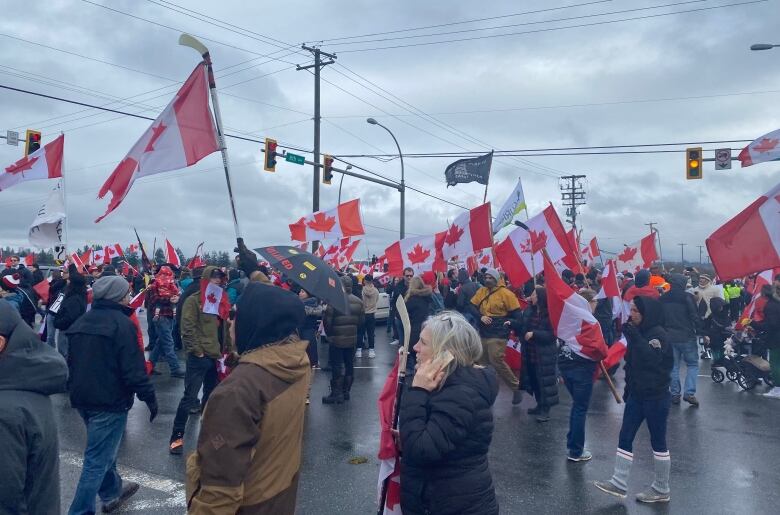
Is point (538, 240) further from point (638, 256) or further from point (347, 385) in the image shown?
point (638, 256)

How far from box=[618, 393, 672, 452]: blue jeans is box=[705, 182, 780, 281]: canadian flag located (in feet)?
4.20

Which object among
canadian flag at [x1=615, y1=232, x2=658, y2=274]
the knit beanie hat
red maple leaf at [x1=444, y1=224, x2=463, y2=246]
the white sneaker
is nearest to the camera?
the knit beanie hat

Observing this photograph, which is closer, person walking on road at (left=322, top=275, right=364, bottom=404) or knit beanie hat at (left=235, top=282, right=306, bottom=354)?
knit beanie hat at (left=235, top=282, right=306, bottom=354)

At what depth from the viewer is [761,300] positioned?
33.4ft

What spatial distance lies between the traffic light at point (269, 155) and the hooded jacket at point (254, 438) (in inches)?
680

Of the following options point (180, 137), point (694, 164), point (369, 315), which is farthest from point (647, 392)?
point (694, 164)

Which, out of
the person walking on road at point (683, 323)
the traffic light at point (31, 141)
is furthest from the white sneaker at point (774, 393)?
the traffic light at point (31, 141)

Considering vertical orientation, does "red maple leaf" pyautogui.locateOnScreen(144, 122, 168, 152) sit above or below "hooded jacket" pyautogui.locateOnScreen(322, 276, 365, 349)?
above

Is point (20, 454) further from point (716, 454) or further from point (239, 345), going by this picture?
point (716, 454)

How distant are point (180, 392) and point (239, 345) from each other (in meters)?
7.21

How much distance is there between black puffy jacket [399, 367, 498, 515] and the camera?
282 centimetres

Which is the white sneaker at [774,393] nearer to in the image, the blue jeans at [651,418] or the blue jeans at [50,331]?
the blue jeans at [651,418]

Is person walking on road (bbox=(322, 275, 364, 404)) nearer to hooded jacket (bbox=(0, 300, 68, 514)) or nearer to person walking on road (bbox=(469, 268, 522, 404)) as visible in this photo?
person walking on road (bbox=(469, 268, 522, 404))

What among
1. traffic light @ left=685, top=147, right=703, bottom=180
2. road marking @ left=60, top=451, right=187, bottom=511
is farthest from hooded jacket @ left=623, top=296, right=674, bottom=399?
traffic light @ left=685, top=147, right=703, bottom=180
